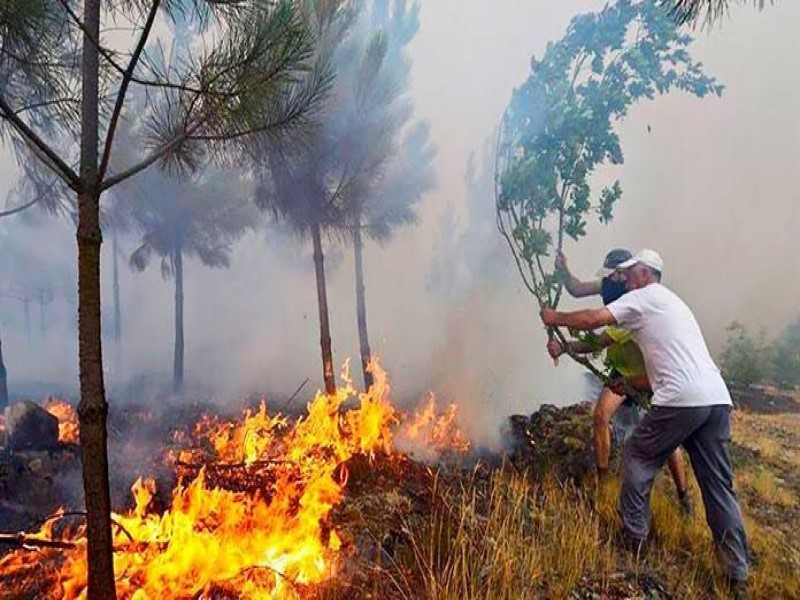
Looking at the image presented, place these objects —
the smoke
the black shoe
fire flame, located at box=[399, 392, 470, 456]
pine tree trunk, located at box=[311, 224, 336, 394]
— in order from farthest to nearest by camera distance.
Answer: pine tree trunk, located at box=[311, 224, 336, 394]
fire flame, located at box=[399, 392, 470, 456]
the smoke
the black shoe

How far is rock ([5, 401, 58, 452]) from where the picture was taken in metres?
5.24

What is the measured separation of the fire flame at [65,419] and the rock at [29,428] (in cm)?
21

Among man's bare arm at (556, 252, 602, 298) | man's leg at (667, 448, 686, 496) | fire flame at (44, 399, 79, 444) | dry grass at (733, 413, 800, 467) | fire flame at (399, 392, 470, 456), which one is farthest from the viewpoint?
fire flame at (44, 399, 79, 444)

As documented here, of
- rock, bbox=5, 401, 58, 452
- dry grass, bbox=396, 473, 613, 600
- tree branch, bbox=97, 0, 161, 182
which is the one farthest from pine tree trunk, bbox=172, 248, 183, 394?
tree branch, bbox=97, 0, 161, 182

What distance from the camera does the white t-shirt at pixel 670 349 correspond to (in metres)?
2.95

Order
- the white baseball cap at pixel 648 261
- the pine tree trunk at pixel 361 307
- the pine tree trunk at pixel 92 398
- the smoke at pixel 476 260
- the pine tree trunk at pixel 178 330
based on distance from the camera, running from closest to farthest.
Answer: the pine tree trunk at pixel 92 398 → the white baseball cap at pixel 648 261 → the smoke at pixel 476 260 → the pine tree trunk at pixel 361 307 → the pine tree trunk at pixel 178 330

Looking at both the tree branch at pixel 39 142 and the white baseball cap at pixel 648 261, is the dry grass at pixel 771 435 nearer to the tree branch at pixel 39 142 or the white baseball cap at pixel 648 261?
the white baseball cap at pixel 648 261

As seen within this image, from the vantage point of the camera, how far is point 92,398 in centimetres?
223

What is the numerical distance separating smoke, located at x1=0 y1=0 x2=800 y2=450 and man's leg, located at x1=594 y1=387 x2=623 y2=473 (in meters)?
1.85

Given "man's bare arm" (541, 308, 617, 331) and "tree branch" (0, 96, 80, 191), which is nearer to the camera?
"tree branch" (0, 96, 80, 191)

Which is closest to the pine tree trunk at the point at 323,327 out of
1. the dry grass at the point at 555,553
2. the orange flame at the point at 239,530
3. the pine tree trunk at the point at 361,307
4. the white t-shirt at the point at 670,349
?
the pine tree trunk at the point at 361,307

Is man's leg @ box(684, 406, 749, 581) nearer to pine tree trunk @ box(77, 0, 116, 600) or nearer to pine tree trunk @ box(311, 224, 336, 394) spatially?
pine tree trunk @ box(77, 0, 116, 600)

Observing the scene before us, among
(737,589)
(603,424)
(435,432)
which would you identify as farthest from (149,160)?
(435,432)

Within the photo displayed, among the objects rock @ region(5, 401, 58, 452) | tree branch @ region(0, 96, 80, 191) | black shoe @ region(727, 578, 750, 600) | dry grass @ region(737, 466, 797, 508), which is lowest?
black shoe @ region(727, 578, 750, 600)
